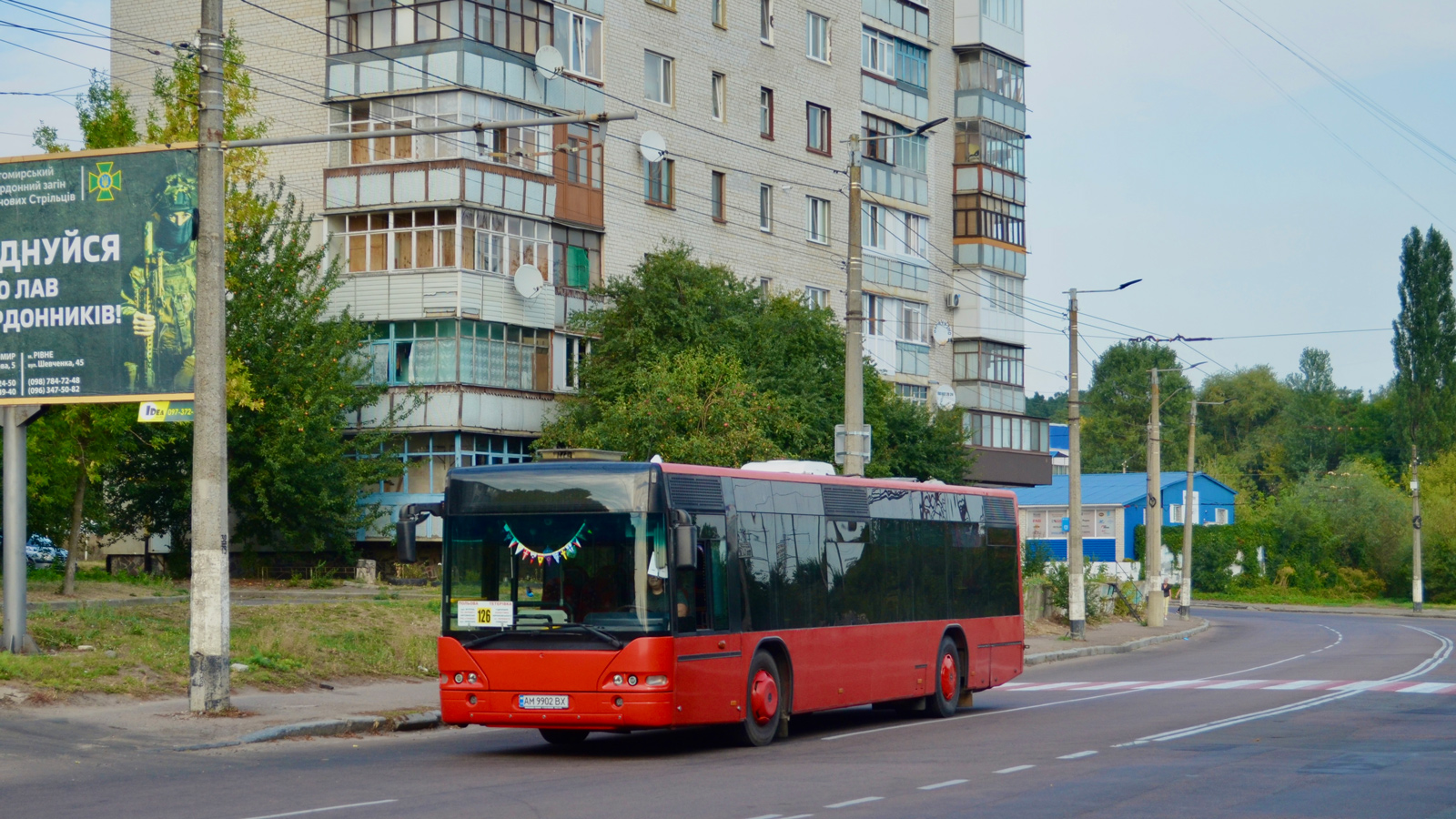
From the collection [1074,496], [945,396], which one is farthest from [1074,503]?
[945,396]

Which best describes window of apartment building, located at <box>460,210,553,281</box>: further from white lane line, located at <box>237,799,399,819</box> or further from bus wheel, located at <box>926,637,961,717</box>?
white lane line, located at <box>237,799,399,819</box>

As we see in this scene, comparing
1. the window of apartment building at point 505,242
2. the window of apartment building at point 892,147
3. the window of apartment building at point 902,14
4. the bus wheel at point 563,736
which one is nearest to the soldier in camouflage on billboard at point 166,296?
the bus wheel at point 563,736

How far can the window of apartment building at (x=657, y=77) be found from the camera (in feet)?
163

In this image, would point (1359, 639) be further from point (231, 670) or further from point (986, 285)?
point (231, 670)

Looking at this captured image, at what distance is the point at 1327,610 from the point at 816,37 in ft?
118

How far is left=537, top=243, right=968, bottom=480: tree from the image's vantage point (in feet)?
130

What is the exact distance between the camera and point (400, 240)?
44.3m

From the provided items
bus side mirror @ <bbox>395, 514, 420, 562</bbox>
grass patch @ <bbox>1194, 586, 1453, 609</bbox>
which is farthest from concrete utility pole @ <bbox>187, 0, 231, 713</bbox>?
grass patch @ <bbox>1194, 586, 1453, 609</bbox>

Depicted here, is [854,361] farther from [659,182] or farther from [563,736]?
[659,182]

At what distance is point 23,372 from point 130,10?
1270 inches

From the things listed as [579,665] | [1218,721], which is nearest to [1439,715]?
[1218,721]

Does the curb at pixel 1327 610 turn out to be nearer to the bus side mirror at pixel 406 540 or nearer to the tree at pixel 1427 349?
the tree at pixel 1427 349

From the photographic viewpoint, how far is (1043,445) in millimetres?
70062

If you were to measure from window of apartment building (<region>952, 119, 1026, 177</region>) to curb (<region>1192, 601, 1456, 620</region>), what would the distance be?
77.1 feet
